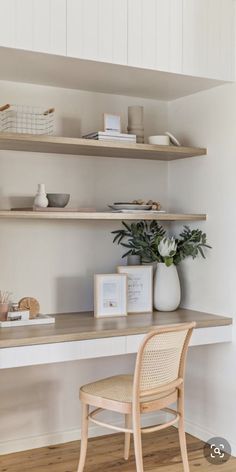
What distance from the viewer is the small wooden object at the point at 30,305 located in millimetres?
3117

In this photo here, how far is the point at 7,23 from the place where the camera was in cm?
267

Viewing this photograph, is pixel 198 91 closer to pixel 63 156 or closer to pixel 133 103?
pixel 133 103

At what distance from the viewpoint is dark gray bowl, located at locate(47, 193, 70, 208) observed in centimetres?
317

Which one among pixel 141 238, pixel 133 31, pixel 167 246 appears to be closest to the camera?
pixel 133 31

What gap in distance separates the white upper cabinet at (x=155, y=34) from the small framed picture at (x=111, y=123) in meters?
0.36

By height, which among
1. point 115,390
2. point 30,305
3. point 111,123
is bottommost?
point 115,390

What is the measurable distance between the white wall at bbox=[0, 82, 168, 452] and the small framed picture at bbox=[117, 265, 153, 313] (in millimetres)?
199

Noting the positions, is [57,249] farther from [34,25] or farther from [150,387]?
[34,25]

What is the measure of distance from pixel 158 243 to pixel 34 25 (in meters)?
1.39

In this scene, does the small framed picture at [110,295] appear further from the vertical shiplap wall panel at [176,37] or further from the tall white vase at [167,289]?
the vertical shiplap wall panel at [176,37]

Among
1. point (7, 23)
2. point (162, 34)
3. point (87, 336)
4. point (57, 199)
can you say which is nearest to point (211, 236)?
point (57, 199)

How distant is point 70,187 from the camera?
3502 mm

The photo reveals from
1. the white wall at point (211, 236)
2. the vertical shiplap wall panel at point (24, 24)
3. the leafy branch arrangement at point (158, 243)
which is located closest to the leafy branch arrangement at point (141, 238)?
the leafy branch arrangement at point (158, 243)

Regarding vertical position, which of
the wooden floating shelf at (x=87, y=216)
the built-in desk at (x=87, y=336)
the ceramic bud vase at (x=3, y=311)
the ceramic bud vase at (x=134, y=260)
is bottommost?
the built-in desk at (x=87, y=336)
